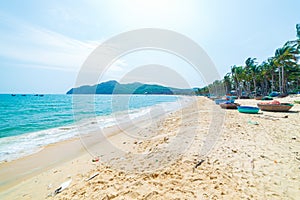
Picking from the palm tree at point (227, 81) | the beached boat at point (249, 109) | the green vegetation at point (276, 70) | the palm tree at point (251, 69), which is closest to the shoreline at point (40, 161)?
the beached boat at point (249, 109)

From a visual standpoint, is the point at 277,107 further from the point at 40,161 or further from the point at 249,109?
the point at 40,161

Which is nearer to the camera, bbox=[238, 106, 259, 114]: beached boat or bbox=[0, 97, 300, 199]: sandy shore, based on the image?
bbox=[0, 97, 300, 199]: sandy shore

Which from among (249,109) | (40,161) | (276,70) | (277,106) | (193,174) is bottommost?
(40,161)

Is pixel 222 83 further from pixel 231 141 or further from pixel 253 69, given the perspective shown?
pixel 231 141

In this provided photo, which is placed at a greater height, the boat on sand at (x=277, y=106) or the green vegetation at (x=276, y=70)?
the green vegetation at (x=276, y=70)

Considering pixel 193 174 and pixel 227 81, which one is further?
pixel 227 81

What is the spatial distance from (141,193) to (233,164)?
2644mm

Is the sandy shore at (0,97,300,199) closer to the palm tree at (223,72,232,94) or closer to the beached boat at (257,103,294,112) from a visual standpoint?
the beached boat at (257,103,294,112)

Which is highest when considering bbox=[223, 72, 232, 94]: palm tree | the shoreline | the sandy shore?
bbox=[223, 72, 232, 94]: palm tree

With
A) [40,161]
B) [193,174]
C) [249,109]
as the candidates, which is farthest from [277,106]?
[40,161]

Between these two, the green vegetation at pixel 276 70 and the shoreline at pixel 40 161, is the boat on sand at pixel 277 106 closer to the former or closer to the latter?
the shoreline at pixel 40 161

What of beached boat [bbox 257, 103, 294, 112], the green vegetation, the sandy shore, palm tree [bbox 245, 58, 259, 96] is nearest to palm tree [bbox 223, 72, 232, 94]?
the green vegetation

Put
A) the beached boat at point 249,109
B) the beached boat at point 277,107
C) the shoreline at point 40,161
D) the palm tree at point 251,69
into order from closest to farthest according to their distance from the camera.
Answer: the shoreline at point 40,161, the beached boat at point 249,109, the beached boat at point 277,107, the palm tree at point 251,69

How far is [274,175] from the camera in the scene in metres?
3.33
